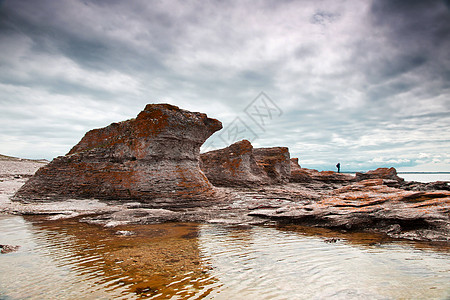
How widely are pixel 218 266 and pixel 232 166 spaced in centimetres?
1786

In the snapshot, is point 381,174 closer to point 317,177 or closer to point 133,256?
point 317,177

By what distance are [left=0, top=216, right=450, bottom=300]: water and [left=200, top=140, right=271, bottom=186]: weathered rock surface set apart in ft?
49.6

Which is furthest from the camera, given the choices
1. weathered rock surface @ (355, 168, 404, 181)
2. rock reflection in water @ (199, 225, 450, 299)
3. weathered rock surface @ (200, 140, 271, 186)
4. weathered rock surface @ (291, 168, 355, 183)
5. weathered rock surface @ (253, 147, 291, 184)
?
A: weathered rock surface @ (355, 168, 404, 181)

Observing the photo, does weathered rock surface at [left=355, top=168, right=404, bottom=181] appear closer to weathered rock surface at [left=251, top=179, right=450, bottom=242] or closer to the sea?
weathered rock surface at [left=251, top=179, right=450, bottom=242]

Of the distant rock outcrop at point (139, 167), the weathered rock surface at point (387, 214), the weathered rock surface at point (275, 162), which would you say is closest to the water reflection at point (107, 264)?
the weathered rock surface at point (387, 214)

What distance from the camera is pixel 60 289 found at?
11.1ft

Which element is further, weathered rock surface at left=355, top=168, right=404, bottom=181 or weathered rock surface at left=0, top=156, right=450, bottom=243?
weathered rock surface at left=355, top=168, right=404, bottom=181

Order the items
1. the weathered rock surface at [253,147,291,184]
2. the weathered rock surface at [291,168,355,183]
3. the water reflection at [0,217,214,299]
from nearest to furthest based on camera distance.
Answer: the water reflection at [0,217,214,299]
the weathered rock surface at [253,147,291,184]
the weathered rock surface at [291,168,355,183]

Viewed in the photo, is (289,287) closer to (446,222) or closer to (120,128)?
(446,222)

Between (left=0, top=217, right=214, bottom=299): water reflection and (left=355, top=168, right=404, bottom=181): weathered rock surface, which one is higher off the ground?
(left=355, top=168, right=404, bottom=181): weathered rock surface

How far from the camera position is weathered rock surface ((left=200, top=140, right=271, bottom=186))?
2202 centimetres

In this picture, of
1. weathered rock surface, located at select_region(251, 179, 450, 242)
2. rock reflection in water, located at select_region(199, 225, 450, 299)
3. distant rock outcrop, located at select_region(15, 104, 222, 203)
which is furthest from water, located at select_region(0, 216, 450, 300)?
distant rock outcrop, located at select_region(15, 104, 222, 203)

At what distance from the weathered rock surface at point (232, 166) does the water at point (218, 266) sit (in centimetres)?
1511

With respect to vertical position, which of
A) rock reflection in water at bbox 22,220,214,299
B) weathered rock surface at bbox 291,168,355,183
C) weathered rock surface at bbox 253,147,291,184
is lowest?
rock reflection in water at bbox 22,220,214,299
